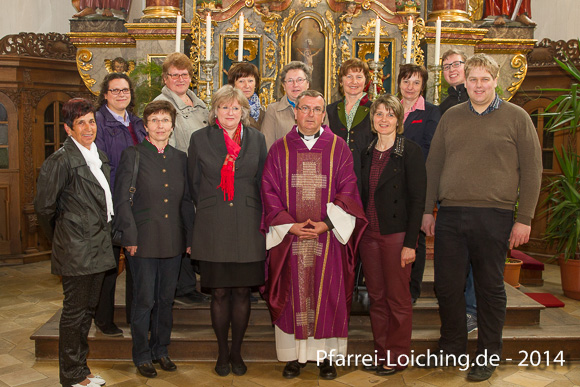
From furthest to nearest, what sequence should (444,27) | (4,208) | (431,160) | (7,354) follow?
(4,208) < (444,27) < (7,354) < (431,160)

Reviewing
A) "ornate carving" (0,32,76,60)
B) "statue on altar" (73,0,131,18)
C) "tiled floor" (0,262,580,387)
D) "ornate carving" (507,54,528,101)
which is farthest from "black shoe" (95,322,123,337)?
"ornate carving" (507,54,528,101)

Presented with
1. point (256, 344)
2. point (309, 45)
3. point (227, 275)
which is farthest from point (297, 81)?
point (309, 45)

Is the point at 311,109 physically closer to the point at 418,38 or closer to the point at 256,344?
the point at 256,344

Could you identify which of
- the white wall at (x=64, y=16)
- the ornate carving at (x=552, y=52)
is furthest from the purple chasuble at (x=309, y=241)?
the white wall at (x=64, y=16)

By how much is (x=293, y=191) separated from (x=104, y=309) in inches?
58.0

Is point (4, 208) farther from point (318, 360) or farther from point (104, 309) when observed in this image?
point (318, 360)

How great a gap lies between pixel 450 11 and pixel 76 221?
172 inches

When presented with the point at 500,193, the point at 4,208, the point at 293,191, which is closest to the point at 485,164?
the point at 500,193

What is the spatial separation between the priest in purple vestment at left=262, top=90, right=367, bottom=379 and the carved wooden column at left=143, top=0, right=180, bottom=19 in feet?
10.2

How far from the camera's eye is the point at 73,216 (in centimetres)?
298

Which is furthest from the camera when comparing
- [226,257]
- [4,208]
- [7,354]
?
[4,208]

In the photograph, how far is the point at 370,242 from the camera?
3297mm

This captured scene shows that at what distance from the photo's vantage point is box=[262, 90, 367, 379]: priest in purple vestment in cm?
315

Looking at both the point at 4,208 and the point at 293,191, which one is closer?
the point at 293,191
